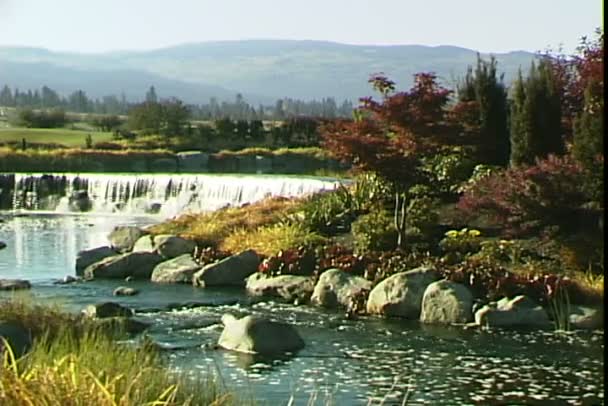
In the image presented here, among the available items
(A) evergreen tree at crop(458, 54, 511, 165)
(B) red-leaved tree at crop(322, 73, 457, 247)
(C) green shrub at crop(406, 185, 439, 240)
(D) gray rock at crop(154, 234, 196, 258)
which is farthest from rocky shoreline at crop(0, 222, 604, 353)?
(A) evergreen tree at crop(458, 54, 511, 165)

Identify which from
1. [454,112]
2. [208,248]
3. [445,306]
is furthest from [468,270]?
[208,248]

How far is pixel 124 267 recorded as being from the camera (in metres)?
20.9

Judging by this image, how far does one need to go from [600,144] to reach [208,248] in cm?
697

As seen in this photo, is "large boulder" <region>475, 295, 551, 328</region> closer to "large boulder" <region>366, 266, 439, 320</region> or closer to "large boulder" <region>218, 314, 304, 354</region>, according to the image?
"large boulder" <region>366, 266, 439, 320</region>

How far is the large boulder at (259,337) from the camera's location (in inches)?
537

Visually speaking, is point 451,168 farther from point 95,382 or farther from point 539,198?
point 95,382

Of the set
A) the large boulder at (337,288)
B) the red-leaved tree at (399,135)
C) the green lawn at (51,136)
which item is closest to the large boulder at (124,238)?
the red-leaved tree at (399,135)

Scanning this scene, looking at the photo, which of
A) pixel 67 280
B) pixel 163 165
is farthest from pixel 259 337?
pixel 163 165

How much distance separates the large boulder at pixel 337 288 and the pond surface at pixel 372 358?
43 cm

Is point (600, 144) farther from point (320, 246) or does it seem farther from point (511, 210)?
point (320, 246)

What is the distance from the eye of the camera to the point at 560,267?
17.4m

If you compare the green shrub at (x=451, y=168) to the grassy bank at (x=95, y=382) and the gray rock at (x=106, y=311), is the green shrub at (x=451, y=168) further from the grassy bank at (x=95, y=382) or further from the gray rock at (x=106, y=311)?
the grassy bank at (x=95, y=382)

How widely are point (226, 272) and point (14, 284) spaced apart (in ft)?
10.1

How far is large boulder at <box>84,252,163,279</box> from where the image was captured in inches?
817
